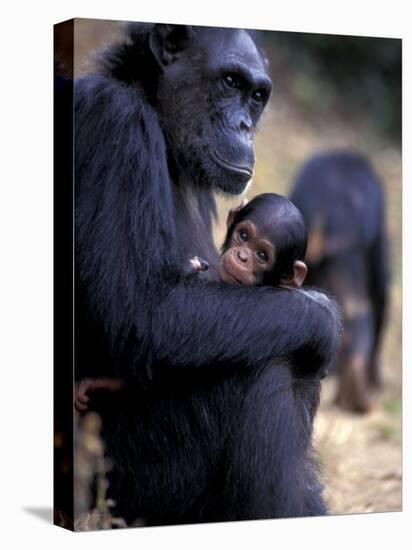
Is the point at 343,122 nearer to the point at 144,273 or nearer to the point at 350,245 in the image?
the point at 350,245

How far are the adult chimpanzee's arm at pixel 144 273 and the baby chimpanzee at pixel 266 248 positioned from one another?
5.9 inches

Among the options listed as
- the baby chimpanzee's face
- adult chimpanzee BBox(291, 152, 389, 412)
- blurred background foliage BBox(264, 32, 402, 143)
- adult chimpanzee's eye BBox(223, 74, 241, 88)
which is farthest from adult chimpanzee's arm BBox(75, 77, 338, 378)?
adult chimpanzee BBox(291, 152, 389, 412)

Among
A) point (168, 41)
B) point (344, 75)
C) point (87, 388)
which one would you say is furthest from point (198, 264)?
point (344, 75)

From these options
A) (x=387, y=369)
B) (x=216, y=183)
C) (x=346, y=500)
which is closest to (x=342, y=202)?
(x=387, y=369)

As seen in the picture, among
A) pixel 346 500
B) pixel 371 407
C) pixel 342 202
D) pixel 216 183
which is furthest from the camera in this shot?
pixel 342 202

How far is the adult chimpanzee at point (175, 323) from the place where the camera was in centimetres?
523

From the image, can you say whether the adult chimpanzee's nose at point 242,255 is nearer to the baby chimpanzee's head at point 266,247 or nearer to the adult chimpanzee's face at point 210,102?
the baby chimpanzee's head at point 266,247

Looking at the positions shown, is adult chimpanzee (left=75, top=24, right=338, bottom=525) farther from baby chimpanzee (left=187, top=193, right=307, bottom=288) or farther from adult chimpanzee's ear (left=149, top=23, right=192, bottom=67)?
baby chimpanzee (left=187, top=193, right=307, bottom=288)

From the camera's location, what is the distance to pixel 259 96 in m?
5.75

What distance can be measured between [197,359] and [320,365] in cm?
60

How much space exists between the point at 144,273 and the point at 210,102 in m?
0.93

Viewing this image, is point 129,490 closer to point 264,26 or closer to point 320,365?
A: point 320,365

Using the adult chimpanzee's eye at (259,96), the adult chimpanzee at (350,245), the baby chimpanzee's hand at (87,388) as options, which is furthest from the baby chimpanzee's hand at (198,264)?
the adult chimpanzee at (350,245)

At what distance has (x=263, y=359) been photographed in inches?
208
